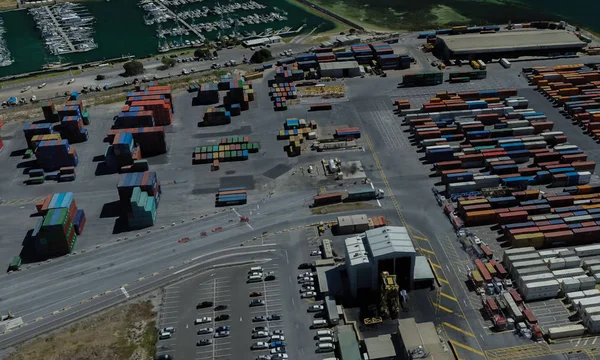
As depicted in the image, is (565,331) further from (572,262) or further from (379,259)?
(379,259)

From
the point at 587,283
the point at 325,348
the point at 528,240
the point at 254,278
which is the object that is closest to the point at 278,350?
the point at 325,348

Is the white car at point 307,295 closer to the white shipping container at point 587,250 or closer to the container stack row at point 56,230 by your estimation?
the container stack row at point 56,230

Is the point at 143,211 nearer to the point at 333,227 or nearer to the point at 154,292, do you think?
the point at 154,292

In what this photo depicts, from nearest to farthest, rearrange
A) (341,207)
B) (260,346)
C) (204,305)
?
(260,346) → (204,305) → (341,207)

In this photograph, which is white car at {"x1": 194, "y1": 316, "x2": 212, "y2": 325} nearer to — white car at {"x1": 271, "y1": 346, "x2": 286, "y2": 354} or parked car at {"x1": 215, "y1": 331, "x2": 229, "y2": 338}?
parked car at {"x1": 215, "y1": 331, "x2": 229, "y2": 338}

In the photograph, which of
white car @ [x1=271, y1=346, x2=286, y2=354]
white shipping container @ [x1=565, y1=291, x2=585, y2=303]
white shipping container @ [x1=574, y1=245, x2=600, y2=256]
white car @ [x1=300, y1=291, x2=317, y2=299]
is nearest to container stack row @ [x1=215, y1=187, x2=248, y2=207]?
white car @ [x1=300, y1=291, x2=317, y2=299]

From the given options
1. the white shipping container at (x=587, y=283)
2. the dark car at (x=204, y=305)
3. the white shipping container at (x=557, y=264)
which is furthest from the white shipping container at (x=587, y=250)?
the dark car at (x=204, y=305)

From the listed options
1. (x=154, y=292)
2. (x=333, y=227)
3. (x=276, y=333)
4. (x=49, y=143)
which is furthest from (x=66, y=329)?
(x=49, y=143)
